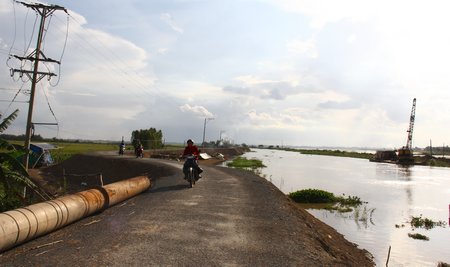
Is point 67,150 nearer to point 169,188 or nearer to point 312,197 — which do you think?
point 312,197

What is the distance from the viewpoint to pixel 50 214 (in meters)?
9.48

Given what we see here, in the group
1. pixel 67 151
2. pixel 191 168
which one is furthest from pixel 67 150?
pixel 191 168

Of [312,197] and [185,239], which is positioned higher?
[185,239]

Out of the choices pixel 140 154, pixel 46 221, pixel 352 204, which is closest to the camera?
pixel 46 221

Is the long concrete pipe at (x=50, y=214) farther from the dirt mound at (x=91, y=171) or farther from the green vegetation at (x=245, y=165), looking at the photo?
the green vegetation at (x=245, y=165)

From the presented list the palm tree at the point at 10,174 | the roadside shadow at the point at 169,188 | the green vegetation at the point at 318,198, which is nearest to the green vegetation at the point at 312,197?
the green vegetation at the point at 318,198

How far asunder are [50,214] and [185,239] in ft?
12.3

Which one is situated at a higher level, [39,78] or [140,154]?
[39,78]

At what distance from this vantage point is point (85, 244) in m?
8.41

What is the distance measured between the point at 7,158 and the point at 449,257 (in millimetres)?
16820

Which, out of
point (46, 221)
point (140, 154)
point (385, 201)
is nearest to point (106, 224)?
point (46, 221)

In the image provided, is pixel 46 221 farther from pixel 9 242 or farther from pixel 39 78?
pixel 39 78

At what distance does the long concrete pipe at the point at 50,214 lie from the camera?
26.3 feet

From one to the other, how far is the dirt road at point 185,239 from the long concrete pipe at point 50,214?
23 cm
